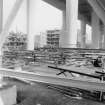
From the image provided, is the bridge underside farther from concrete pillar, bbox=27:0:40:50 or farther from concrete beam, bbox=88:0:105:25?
concrete pillar, bbox=27:0:40:50

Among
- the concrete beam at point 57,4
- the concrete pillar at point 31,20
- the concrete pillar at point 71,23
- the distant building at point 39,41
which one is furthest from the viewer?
the distant building at point 39,41

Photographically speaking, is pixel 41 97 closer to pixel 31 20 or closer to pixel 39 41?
pixel 31 20

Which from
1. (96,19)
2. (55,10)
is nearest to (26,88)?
(55,10)

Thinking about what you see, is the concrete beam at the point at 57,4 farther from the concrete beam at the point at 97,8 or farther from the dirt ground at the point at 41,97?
the dirt ground at the point at 41,97

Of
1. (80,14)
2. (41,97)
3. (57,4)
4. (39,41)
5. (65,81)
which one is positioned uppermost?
(80,14)

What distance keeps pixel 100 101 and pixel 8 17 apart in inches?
154

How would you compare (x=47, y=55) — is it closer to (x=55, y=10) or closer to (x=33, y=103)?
(x=33, y=103)

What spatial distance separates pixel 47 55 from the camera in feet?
24.6

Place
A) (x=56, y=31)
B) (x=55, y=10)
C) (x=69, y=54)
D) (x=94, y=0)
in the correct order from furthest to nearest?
(x=56, y=31) → (x=55, y=10) → (x=94, y=0) → (x=69, y=54)

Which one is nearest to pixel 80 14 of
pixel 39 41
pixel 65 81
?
pixel 39 41

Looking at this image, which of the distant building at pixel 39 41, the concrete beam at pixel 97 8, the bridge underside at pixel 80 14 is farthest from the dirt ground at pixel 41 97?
the distant building at pixel 39 41

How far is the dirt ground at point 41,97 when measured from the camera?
383 centimetres

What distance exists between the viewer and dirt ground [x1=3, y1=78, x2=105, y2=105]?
3834mm

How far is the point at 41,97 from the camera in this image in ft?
→ 13.7
